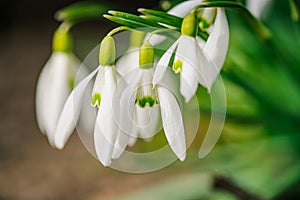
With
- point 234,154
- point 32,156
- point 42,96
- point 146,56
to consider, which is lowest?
point 32,156

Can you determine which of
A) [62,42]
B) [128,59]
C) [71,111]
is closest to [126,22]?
[71,111]

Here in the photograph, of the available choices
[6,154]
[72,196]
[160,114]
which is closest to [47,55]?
[6,154]

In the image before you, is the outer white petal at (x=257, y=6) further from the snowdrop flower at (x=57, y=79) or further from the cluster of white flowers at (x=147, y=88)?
the snowdrop flower at (x=57, y=79)

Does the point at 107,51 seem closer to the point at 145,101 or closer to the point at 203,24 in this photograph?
the point at 145,101

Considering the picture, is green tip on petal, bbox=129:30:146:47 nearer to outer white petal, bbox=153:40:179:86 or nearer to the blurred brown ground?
outer white petal, bbox=153:40:179:86

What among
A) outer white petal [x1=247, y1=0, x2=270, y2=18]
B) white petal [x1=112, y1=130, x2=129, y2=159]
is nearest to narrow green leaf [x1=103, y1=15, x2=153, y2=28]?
white petal [x1=112, y1=130, x2=129, y2=159]

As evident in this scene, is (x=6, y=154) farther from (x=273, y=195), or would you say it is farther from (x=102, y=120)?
(x=102, y=120)
